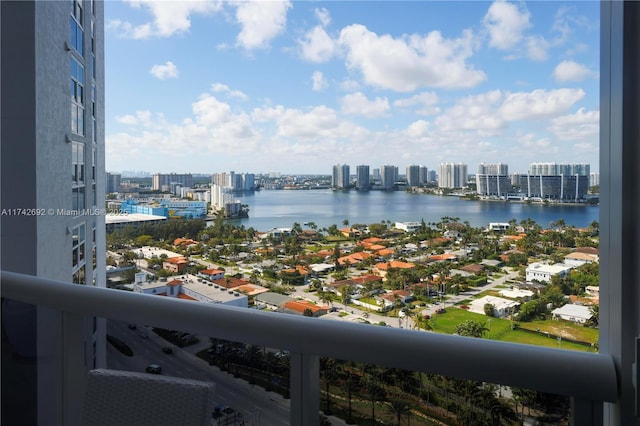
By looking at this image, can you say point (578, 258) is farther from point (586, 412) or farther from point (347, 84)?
point (347, 84)

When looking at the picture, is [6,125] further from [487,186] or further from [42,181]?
[487,186]

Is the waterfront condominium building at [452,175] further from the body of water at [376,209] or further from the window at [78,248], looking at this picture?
the window at [78,248]

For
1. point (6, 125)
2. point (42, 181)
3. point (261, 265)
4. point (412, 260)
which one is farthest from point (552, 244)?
point (6, 125)

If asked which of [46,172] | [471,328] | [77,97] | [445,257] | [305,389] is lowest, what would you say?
[305,389]

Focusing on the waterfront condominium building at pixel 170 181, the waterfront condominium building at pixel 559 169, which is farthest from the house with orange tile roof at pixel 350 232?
the waterfront condominium building at pixel 170 181

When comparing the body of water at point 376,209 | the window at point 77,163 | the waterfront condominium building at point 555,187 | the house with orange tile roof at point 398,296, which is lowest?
the house with orange tile roof at point 398,296

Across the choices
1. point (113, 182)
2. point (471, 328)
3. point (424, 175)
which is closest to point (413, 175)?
point (424, 175)

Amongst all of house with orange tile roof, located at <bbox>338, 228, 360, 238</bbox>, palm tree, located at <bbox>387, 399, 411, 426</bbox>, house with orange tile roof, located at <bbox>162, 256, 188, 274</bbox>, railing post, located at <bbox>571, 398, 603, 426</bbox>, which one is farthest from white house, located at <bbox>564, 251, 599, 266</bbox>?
house with orange tile roof, located at <bbox>162, 256, 188, 274</bbox>
